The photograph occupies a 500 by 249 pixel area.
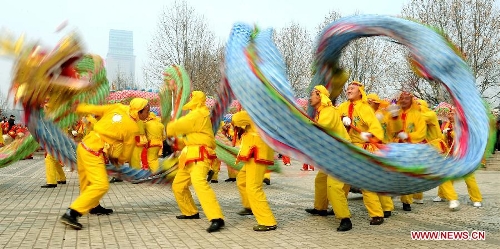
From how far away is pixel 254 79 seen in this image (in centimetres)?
514

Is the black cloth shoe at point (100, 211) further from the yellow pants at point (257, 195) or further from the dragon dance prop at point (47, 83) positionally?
the yellow pants at point (257, 195)

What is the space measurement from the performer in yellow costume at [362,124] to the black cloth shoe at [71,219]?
3414 mm

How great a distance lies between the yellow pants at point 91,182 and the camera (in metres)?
6.52

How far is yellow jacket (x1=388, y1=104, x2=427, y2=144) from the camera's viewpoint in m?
7.98

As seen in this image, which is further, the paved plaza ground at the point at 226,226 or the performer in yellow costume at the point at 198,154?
the performer in yellow costume at the point at 198,154

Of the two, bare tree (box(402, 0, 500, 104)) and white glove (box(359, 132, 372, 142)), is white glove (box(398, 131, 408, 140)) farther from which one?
bare tree (box(402, 0, 500, 104))

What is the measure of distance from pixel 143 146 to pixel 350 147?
714 centimetres

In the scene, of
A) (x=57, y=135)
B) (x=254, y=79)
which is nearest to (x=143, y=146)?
(x=57, y=135)

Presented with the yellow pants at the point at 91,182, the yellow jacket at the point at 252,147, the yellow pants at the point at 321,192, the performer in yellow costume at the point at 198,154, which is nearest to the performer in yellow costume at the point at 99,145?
the yellow pants at the point at 91,182

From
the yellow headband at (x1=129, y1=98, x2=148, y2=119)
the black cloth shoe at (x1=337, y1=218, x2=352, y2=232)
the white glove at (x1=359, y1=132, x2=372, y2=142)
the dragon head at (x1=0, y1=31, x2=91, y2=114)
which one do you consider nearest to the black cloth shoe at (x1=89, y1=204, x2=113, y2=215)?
the yellow headband at (x1=129, y1=98, x2=148, y2=119)

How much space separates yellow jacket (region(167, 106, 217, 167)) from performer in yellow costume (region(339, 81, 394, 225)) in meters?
1.72

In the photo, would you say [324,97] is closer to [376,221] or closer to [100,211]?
→ [376,221]

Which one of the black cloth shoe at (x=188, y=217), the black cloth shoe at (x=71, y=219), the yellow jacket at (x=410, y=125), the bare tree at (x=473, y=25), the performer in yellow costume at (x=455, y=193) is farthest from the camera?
the bare tree at (x=473, y=25)

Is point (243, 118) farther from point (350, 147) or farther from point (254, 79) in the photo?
point (350, 147)
